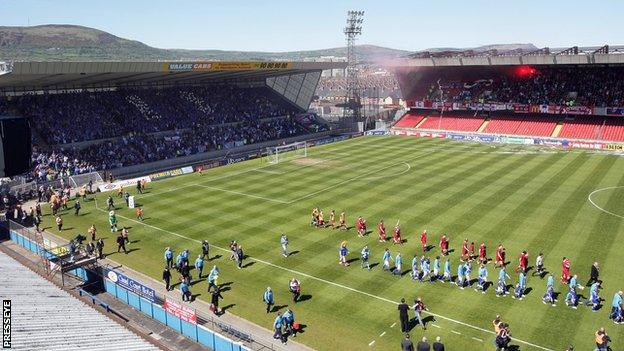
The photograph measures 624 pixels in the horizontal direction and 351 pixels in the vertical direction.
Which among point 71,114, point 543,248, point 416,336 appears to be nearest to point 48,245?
point 416,336

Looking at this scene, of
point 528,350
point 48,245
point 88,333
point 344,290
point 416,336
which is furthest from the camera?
point 48,245

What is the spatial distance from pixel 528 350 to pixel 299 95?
249ft

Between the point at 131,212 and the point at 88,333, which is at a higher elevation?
the point at 88,333

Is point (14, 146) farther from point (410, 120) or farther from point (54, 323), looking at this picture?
point (410, 120)

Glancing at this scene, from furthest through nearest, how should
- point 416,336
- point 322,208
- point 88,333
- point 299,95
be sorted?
1. point 299,95
2. point 322,208
3. point 416,336
4. point 88,333

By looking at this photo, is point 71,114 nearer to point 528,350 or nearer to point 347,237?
point 347,237

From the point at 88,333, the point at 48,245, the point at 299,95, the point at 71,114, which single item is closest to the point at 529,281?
the point at 88,333

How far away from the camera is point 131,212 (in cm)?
3856

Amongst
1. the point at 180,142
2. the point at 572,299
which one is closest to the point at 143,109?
the point at 180,142

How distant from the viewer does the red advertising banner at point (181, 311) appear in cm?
1994

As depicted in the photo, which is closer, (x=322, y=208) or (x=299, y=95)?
(x=322, y=208)

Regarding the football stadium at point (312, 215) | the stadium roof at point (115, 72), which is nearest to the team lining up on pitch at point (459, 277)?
the football stadium at point (312, 215)

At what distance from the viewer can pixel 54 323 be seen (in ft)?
49.9

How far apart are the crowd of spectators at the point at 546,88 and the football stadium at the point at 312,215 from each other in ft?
0.96
